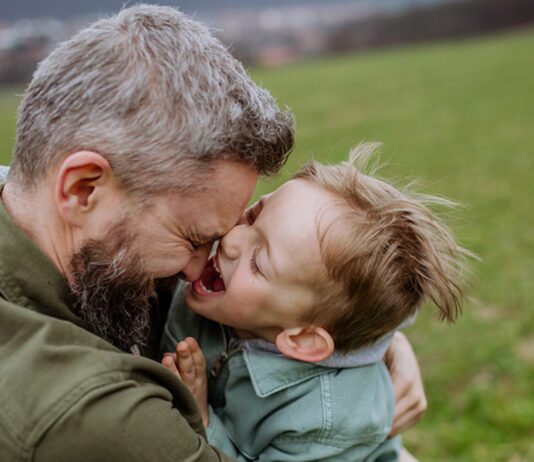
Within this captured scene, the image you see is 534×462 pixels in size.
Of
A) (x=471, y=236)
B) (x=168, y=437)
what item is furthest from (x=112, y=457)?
(x=471, y=236)

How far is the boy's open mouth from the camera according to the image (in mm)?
2572

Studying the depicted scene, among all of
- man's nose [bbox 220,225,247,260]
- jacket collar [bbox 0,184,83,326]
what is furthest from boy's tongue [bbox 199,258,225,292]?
jacket collar [bbox 0,184,83,326]

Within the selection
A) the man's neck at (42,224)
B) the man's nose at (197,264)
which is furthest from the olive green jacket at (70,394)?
the man's nose at (197,264)

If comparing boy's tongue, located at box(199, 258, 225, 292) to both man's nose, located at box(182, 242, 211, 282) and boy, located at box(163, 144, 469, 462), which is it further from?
man's nose, located at box(182, 242, 211, 282)

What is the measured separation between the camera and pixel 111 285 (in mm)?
2172

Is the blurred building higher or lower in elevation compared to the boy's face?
lower

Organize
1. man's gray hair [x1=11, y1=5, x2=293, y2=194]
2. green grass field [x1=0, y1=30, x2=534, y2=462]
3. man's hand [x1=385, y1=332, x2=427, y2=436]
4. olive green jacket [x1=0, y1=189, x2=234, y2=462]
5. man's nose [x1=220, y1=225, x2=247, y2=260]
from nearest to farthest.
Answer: olive green jacket [x1=0, y1=189, x2=234, y2=462]
man's gray hair [x1=11, y1=5, x2=293, y2=194]
man's nose [x1=220, y1=225, x2=247, y2=260]
man's hand [x1=385, y1=332, x2=427, y2=436]
green grass field [x1=0, y1=30, x2=534, y2=462]

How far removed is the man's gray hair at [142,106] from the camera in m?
2.08

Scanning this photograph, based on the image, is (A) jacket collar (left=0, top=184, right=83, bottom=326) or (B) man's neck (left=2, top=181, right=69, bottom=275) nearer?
(A) jacket collar (left=0, top=184, right=83, bottom=326)

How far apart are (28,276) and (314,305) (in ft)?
2.94

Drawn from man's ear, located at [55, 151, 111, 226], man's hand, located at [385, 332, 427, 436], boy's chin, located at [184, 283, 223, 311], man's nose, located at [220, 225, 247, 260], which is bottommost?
man's hand, located at [385, 332, 427, 436]

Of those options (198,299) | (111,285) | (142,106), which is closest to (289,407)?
(198,299)

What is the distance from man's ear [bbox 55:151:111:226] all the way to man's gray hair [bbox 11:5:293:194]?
3 centimetres

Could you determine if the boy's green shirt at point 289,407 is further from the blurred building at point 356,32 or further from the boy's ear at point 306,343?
the blurred building at point 356,32
